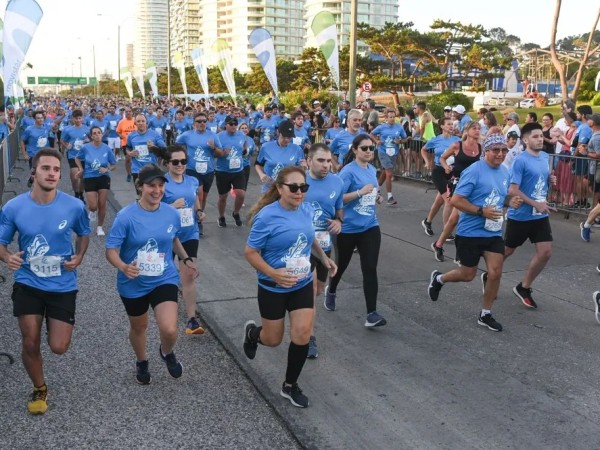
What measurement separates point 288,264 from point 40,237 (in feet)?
5.37

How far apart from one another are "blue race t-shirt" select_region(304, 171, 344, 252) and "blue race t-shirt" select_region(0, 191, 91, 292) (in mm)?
2114

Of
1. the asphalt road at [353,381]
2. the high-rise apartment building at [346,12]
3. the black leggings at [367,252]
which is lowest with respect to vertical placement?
the asphalt road at [353,381]

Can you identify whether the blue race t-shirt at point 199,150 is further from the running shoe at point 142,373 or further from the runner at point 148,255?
the running shoe at point 142,373

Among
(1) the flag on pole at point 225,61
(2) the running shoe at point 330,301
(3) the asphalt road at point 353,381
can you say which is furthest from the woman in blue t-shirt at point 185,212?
(1) the flag on pole at point 225,61

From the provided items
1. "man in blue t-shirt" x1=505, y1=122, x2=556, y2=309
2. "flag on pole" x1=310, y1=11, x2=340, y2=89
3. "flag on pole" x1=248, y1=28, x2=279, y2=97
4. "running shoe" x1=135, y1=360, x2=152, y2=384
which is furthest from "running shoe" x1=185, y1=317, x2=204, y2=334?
"flag on pole" x1=248, y1=28, x2=279, y2=97

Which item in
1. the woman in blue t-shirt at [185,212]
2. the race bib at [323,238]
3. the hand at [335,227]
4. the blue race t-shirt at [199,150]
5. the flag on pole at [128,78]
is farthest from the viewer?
the flag on pole at [128,78]

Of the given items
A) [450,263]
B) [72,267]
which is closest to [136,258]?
[72,267]

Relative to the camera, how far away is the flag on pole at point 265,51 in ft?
72.4

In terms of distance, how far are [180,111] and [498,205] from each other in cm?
1691

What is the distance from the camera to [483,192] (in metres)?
6.36

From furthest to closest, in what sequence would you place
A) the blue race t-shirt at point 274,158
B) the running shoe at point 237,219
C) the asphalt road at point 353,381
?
the running shoe at point 237,219 < the blue race t-shirt at point 274,158 < the asphalt road at point 353,381

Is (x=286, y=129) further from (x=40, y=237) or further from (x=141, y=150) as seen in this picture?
(x=40, y=237)

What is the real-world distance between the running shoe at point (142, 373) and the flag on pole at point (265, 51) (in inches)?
685

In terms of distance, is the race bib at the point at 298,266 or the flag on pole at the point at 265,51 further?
the flag on pole at the point at 265,51
